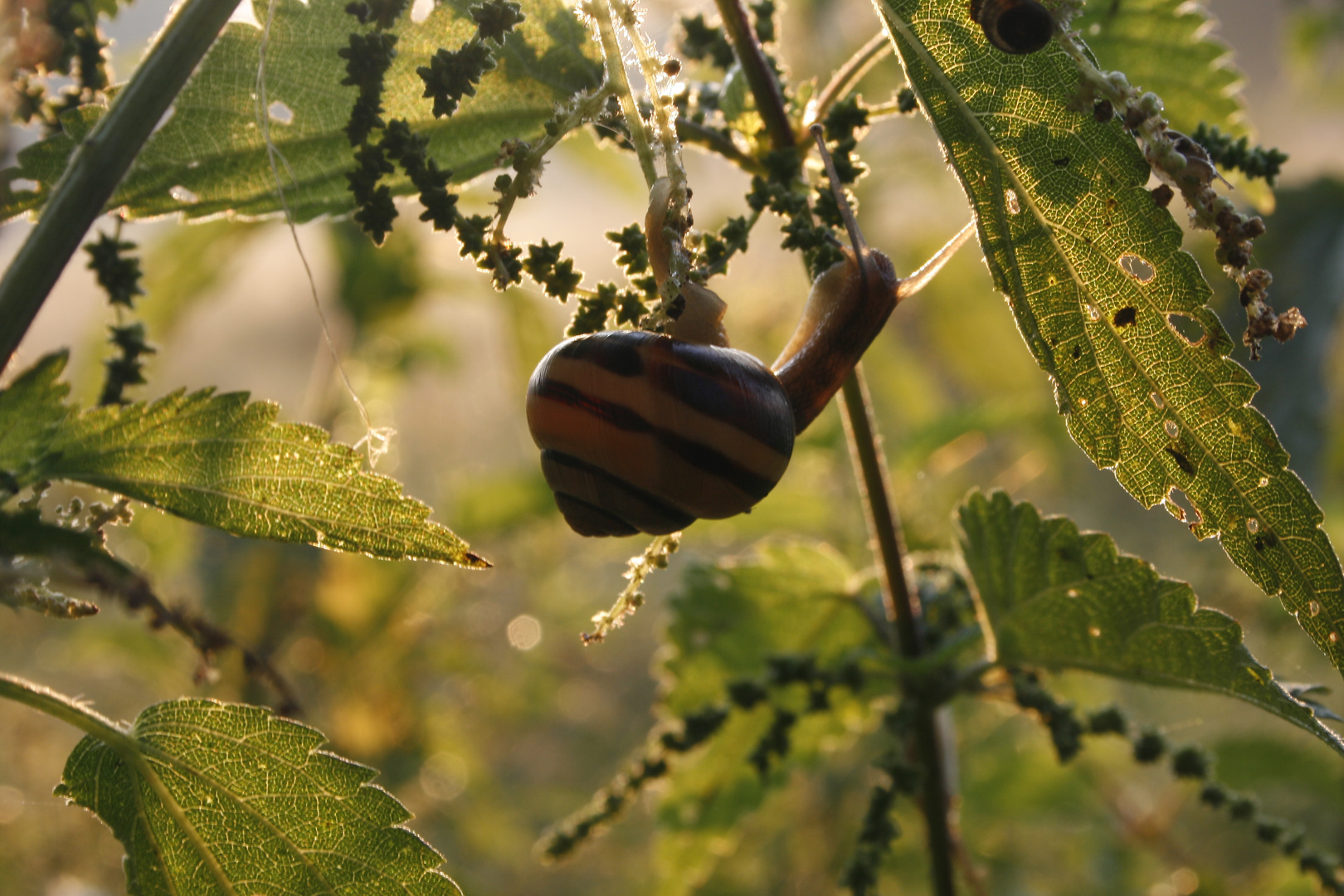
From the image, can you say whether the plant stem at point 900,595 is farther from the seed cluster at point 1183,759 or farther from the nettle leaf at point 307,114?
the nettle leaf at point 307,114

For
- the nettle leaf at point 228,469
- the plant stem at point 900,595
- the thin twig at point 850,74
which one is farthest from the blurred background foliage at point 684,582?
the nettle leaf at point 228,469

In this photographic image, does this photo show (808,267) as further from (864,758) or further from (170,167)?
(864,758)

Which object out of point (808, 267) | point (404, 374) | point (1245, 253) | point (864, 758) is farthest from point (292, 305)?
point (1245, 253)

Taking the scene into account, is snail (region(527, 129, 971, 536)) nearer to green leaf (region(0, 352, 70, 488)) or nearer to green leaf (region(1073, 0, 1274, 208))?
green leaf (region(0, 352, 70, 488))

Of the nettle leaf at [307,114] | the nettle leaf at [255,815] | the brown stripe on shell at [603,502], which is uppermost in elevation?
the nettle leaf at [307,114]

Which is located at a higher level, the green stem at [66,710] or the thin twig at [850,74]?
the thin twig at [850,74]

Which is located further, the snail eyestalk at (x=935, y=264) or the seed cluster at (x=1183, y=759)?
the seed cluster at (x=1183, y=759)

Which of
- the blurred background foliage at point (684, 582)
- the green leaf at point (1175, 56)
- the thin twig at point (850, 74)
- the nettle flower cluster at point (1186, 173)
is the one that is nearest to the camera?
the nettle flower cluster at point (1186, 173)
